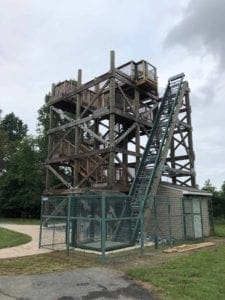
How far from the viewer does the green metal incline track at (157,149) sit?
17297 mm

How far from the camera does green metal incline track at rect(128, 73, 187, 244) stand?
17.3 metres

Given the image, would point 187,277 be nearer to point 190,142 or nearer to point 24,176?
point 190,142

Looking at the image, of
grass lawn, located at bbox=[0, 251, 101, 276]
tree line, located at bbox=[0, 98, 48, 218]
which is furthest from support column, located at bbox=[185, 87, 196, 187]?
tree line, located at bbox=[0, 98, 48, 218]

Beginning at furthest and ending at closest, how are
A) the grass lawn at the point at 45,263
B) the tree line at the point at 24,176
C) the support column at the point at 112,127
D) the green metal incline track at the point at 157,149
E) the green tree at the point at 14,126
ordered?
the green tree at the point at 14,126 < the tree line at the point at 24,176 < the support column at the point at 112,127 < the green metal incline track at the point at 157,149 < the grass lawn at the point at 45,263

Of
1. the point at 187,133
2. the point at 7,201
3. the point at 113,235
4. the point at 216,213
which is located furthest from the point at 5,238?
the point at 7,201

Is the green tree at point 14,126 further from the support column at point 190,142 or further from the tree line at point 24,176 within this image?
the support column at point 190,142

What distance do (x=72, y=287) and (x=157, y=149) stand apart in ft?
41.0

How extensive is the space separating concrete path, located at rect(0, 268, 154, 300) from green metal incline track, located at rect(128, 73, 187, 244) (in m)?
6.50

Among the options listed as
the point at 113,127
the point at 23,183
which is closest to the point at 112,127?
the point at 113,127

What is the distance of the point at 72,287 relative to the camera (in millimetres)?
7953

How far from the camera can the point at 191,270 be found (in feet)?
30.9

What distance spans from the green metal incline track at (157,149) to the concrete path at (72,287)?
6.50 metres

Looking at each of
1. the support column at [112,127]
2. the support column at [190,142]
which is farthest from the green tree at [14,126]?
the support column at [112,127]

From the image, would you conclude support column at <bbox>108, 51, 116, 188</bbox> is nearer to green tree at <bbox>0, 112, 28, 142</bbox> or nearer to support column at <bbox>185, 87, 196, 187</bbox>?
support column at <bbox>185, 87, 196, 187</bbox>
